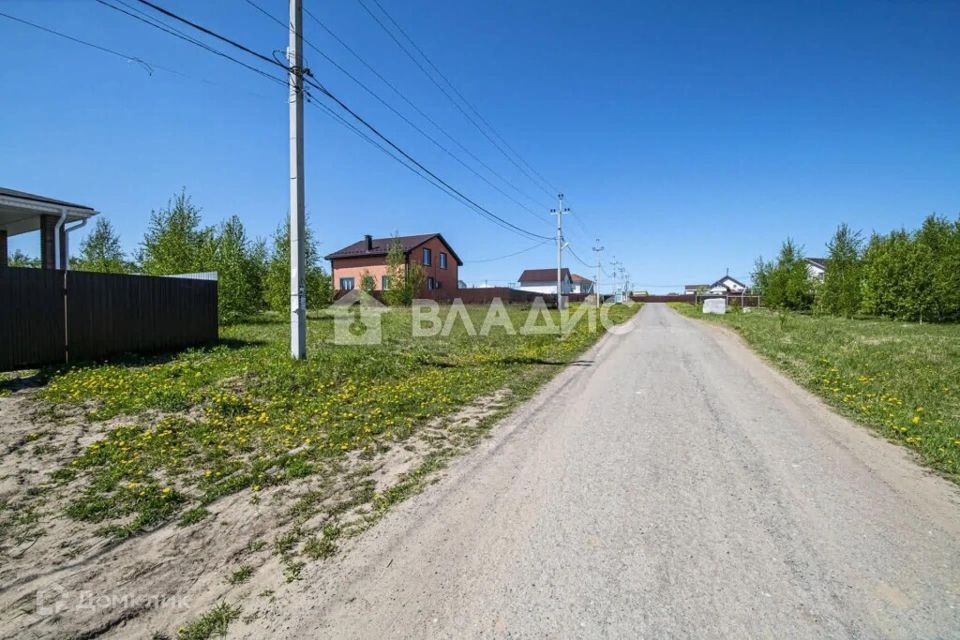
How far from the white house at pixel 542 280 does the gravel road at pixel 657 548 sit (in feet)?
283

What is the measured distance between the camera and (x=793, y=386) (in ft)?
27.2

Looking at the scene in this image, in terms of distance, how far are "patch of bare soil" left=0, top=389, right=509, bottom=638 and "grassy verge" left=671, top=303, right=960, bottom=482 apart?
5877 mm

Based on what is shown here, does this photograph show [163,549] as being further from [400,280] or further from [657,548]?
[400,280]

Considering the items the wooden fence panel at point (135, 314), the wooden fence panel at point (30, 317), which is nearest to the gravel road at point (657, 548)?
the wooden fence panel at point (30, 317)

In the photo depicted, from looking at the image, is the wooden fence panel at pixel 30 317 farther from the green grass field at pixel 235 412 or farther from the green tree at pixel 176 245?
the green tree at pixel 176 245

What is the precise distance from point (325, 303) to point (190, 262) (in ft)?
24.1

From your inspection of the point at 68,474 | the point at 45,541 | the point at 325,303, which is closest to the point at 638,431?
the point at 45,541

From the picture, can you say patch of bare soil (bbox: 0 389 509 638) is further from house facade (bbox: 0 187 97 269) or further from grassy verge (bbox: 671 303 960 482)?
house facade (bbox: 0 187 97 269)

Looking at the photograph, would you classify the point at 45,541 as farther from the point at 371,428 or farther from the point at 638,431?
the point at 638,431

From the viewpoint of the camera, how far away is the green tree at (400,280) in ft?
104

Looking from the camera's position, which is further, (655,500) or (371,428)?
(371,428)

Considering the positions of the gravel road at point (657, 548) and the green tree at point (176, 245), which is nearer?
the gravel road at point (657, 548)

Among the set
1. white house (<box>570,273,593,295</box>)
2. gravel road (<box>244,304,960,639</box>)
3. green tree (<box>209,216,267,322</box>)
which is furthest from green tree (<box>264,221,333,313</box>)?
white house (<box>570,273,593,295</box>)

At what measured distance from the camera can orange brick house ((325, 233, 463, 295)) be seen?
1609 inches
